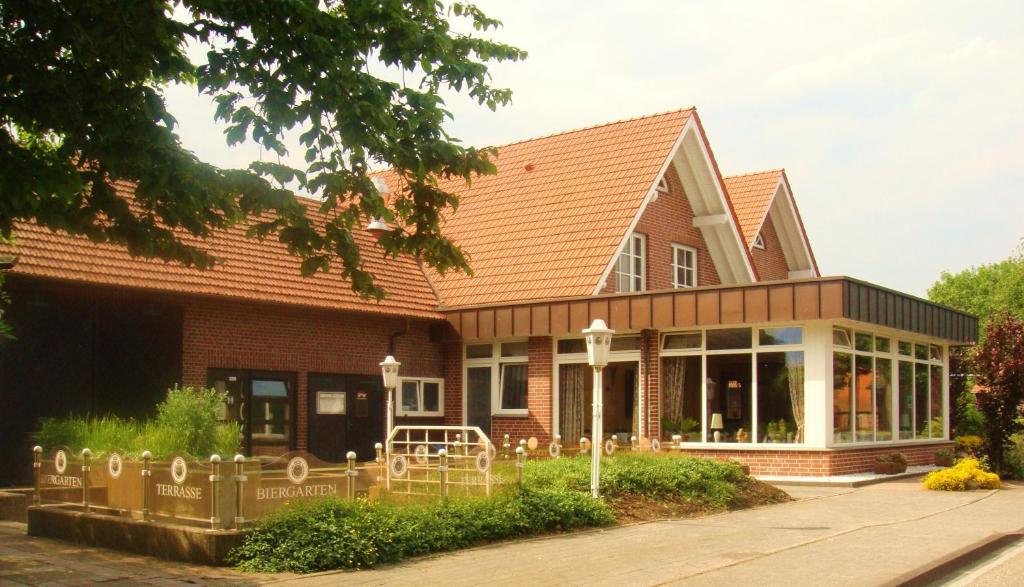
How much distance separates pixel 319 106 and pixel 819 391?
13.5 metres

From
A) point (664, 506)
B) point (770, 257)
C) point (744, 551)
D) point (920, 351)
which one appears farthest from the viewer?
point (770, 257)

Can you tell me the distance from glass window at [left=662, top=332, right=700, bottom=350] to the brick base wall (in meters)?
2.05

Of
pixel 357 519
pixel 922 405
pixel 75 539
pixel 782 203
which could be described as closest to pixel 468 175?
pixel 357 519

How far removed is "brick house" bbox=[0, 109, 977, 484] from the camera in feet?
57.8

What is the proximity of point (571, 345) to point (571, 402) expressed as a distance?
1.18 metres

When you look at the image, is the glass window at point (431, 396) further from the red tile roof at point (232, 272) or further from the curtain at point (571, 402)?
the curtain at point (571, 402)

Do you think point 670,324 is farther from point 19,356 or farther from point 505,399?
point 19,356

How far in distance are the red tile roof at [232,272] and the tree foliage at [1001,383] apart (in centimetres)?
1186

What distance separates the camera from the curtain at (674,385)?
2152 cm

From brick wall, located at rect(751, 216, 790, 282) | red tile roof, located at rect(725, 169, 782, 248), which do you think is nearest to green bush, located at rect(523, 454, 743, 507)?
red tile roof, located at rect(725, 169, 782, 248)

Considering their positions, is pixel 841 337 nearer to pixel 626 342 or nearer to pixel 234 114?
pixel 626 342

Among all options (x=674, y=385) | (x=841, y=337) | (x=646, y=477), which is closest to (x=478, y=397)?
(x=674, y=385)

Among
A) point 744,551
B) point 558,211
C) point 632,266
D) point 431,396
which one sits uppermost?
point 558,211

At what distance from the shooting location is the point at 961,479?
744 inches
